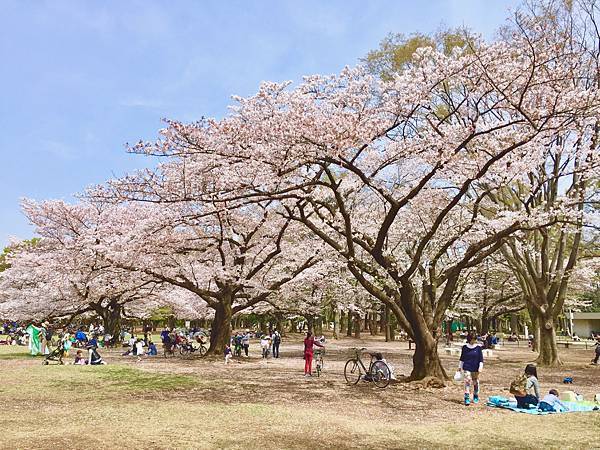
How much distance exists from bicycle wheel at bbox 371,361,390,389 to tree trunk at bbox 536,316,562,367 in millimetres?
10234

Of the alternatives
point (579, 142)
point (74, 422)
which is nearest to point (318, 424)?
point (74, 422)

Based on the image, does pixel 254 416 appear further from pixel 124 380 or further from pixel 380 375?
pixel 124 380

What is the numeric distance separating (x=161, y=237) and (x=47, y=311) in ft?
45.8

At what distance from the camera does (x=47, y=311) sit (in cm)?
2748

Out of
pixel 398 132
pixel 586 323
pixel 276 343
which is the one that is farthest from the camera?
pixel 586 323

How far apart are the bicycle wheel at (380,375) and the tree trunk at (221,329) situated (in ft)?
31.6

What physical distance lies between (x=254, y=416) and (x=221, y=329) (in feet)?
44.5

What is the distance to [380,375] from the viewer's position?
1323 centimetres

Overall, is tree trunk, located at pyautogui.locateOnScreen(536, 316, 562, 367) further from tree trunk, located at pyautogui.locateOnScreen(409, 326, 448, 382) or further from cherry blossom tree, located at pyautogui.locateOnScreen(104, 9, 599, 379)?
tree trunk, located at pyautogui.locateOnScreen(409, 326, 448, 382)

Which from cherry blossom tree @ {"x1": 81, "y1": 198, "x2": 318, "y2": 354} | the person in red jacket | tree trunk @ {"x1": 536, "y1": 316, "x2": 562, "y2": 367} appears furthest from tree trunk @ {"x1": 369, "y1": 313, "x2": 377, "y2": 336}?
the person in red jacket

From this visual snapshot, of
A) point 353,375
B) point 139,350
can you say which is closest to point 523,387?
point 353,375

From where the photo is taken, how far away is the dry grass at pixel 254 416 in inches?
277

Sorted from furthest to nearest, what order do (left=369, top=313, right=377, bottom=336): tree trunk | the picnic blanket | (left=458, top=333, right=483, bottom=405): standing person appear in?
(left=369, top=313, right=377, bottom=336): tree trunk, (left=458, top=333, right=483, bottom=405): standing person, the picnic blanket

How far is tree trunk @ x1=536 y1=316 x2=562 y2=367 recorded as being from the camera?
20062mm
